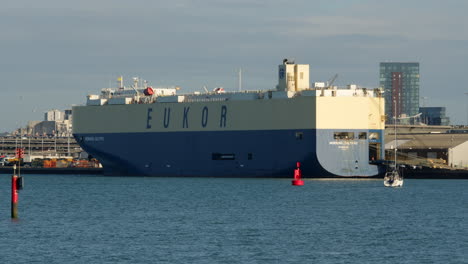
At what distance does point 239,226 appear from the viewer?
213ft

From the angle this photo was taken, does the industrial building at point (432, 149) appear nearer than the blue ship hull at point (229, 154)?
No

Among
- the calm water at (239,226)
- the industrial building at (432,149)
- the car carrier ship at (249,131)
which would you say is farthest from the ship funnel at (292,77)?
the calm water at (239,226)

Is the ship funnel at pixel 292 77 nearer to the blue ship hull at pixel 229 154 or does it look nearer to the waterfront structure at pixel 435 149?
the blue ship hull at pixel 229 154

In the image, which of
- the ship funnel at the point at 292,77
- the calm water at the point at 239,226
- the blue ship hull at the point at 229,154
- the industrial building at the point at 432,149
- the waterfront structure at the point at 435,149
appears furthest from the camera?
the waterfront structure at the point at 435,149

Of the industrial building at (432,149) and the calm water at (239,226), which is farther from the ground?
the industrial building at (432,149)

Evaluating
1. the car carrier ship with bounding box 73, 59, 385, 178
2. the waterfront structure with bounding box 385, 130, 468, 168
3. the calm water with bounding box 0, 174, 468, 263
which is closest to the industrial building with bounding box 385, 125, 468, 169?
the waterfront structure with bounding box 385, 130, 468, 168

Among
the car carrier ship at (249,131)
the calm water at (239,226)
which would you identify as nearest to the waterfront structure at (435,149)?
the car carrier ship at (249,131)

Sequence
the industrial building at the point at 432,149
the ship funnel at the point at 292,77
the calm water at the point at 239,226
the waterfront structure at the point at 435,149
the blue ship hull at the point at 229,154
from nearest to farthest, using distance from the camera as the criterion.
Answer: the calm water at the point at 239,226 → the blue ship hull at the point at 229,154 → the ship funnel at the point at 292,77 → the industrial building at the point at 432,149 → the waterfront structure at the point at 435,149

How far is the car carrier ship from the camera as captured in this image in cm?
12019

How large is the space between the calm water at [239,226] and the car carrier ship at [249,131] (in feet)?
53.3

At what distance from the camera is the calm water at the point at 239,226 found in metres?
52.1

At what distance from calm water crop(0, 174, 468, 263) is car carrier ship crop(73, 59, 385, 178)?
1625 centimetres

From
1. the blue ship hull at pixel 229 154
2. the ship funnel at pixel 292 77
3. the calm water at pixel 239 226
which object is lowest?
the calm water at pixel 239 226

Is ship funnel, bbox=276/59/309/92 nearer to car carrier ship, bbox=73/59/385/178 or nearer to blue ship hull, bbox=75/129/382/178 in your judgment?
car carrier ship, bbox=73/59/385/178
